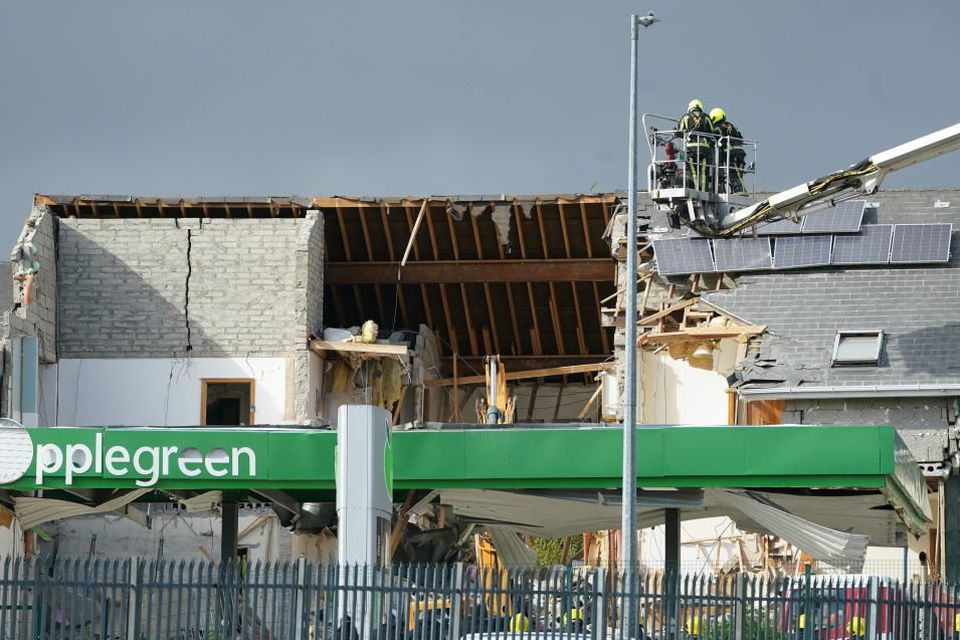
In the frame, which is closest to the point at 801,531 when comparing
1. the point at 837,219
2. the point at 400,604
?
the point at 400,604

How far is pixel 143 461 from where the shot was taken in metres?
25.2

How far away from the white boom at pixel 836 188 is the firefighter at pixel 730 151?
813 millimetres

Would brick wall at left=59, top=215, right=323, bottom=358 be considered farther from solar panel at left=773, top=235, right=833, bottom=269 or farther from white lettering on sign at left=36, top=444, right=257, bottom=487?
white lettering on sign at left=36, top=444, right=257, bottom=487

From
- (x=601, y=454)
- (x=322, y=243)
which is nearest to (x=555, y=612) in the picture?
(x=601, y=454)

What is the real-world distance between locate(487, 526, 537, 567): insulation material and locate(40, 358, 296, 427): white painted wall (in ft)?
29.6

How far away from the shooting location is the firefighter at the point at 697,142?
33.9 metres

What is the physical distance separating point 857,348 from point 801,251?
3.18 m

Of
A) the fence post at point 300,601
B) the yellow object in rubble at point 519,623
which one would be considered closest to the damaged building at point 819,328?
the yellow object in rubble at point 519,623

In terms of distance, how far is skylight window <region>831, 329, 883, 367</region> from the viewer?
115 ft

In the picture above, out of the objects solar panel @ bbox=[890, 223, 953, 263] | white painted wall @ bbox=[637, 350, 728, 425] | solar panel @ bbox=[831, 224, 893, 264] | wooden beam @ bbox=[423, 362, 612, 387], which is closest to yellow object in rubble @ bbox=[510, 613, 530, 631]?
white painted wall @ bbox=[637, 350, 728, 425]

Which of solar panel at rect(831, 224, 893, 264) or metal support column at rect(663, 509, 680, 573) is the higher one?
solar panel at rect(831, 224, 893, 264)

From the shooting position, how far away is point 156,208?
40.2 meters

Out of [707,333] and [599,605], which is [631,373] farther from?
[707,333]

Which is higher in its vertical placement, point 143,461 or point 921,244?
point 921,244
